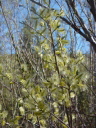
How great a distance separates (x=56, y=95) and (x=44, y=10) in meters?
0.47

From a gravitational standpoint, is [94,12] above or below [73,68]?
above

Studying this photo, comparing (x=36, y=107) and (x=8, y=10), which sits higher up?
(x=8, y=10)

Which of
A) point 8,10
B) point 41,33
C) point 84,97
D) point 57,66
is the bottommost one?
point 84,97

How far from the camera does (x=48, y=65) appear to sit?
109 cm

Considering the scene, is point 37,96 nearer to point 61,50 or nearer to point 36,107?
point 36,107

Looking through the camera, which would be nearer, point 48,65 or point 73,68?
point 73,68

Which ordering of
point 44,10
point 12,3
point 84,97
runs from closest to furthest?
point 44,10 → point 12,3 → point 84,97

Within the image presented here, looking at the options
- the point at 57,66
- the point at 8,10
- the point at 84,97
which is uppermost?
the point at 8,10

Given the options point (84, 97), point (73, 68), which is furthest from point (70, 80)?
point (84, 97)

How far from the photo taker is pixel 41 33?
1.03m

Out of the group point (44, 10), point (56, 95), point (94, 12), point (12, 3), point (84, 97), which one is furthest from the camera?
point (84, 97)

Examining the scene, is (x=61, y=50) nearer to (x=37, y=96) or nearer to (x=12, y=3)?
(x=37, y=96)

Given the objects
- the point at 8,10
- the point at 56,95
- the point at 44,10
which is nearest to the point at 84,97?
the point at 8,10

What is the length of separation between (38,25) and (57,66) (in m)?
0.25
